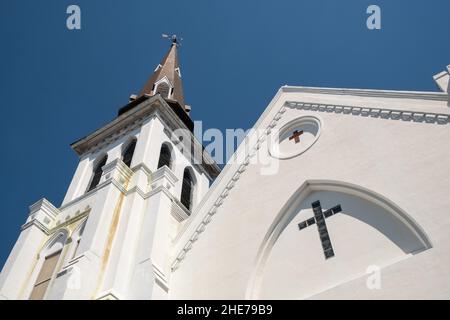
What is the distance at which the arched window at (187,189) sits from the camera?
1741 centimetres

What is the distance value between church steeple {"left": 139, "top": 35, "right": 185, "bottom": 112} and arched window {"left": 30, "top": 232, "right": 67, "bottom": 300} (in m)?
12.2

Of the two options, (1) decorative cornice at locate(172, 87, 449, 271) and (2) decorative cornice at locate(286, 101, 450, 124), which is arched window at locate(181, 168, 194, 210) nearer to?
(1) decorative cornice at locate(172, 87, 449, 271)

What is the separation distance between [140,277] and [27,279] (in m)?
4.33

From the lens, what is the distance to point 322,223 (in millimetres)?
9547

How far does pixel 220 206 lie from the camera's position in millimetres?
11680

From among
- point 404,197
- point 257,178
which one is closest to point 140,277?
point 257,178

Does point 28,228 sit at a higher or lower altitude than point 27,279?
higher

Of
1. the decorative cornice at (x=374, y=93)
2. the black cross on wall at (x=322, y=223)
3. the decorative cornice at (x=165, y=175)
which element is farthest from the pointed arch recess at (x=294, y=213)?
the decorative cornice at (x=165, y=175)

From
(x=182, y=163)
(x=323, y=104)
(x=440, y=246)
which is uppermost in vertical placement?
(x=182, y=163)

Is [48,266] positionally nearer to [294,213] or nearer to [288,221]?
[288,221]

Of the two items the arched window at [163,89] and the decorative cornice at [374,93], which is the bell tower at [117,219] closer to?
the decorative cornice at [374,93]

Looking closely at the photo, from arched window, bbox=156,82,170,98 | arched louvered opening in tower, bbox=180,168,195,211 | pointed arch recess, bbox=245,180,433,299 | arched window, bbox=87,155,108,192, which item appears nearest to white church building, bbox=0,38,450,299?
pointed arch recess, bbox=245,180,433,299

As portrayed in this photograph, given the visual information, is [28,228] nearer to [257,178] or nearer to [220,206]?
[220,206]

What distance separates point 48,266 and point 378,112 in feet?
30.8
